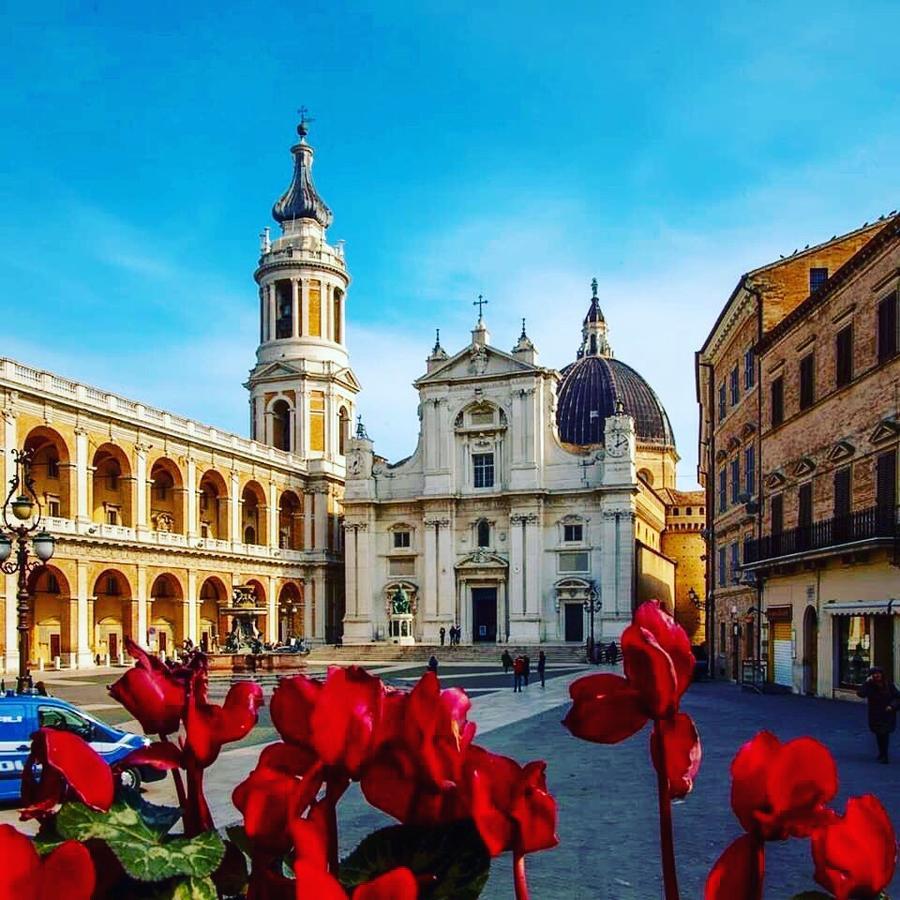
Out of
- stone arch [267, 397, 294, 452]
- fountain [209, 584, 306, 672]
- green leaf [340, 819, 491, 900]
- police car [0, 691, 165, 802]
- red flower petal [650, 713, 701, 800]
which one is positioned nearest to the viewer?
green leaf [340, 819, 491, 900]

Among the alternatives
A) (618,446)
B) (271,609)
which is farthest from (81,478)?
(618,446)

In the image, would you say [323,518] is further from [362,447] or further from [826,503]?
[826,503]

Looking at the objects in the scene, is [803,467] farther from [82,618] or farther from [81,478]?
[81,478]

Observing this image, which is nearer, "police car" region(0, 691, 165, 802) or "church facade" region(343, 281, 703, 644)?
"police car" region(0, 691, 165, 802)

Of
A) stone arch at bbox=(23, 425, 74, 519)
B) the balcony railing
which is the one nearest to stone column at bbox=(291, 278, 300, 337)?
stone arch at bbox=(23, 425, 74, 519)

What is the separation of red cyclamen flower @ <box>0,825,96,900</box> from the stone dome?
7866 centimetres

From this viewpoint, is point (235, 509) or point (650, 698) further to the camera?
point (235, 509)

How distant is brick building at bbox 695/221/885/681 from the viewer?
32188 millimetres

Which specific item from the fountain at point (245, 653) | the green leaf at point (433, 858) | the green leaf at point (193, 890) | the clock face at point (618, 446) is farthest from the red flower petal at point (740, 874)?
the clock face at point (618, 446)

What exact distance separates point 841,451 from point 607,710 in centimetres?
2597

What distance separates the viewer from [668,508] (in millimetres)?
82812

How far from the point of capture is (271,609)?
6144cm

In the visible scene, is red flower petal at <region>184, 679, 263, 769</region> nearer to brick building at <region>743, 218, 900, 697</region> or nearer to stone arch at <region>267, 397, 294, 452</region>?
brick building at <region>743, 218, 900, 697</region>

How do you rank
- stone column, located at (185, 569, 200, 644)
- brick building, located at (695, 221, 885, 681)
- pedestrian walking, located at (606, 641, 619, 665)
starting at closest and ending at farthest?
brick building, located at (695, 221, 885, 681), pedestrian walking, located at (606, 641, 619, 665), stone column, located at (185, 569, 200, 644)
